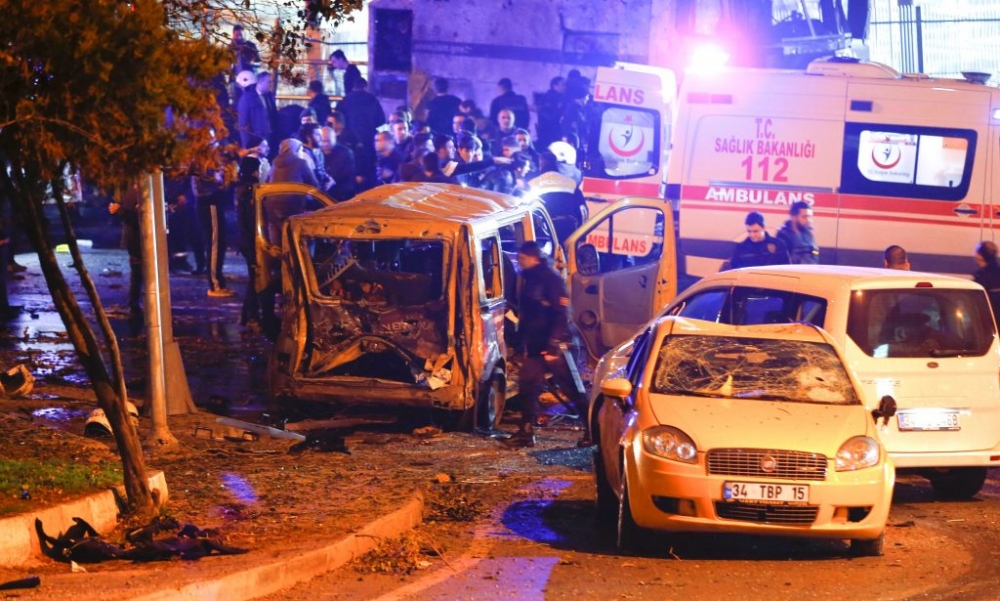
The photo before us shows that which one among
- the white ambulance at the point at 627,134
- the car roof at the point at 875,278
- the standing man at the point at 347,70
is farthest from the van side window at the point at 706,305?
the standing man at the point at 347,70

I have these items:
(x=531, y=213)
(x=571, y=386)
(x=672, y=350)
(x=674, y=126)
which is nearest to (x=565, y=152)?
(x=674, y=126)

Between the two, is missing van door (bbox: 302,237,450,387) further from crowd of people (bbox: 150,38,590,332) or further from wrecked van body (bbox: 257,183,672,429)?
crowd of people (bbox: 150,38,590,332)

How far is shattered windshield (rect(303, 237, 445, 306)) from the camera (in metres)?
11.8

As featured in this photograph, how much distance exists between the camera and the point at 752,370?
8.59 m

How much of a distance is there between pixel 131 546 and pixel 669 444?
3.01m

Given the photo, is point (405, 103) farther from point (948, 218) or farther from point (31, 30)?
point (31, 30)

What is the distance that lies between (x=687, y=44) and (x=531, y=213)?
11714 mm

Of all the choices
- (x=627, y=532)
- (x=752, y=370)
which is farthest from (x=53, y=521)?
(x=752, y=370)

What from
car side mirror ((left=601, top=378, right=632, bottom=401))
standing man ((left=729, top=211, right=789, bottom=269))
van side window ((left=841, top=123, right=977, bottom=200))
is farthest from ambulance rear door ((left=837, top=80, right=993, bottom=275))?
car side mirror ((left=601, top=378, right=632, bottom=401))

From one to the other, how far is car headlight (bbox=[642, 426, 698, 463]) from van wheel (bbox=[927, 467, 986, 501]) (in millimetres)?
2906

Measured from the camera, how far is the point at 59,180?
7332mm

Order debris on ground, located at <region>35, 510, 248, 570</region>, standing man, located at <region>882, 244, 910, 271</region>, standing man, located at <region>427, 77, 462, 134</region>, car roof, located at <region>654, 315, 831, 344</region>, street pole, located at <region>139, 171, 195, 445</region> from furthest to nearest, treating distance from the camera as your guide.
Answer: standing man, located at <region>427, 77, 462, 134</region>, standing man, located at <region>882, 244, 910, 271</region>, street pole, located at <region>139, 171, 195, 445</region>, car roof, located at <region>654, 315, 831, 344</region>, debris on ground, located at <region>35, 510, 248, 570</region>

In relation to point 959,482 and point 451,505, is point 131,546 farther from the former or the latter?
point 959,482

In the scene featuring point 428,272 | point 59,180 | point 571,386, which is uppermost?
point 59,180
